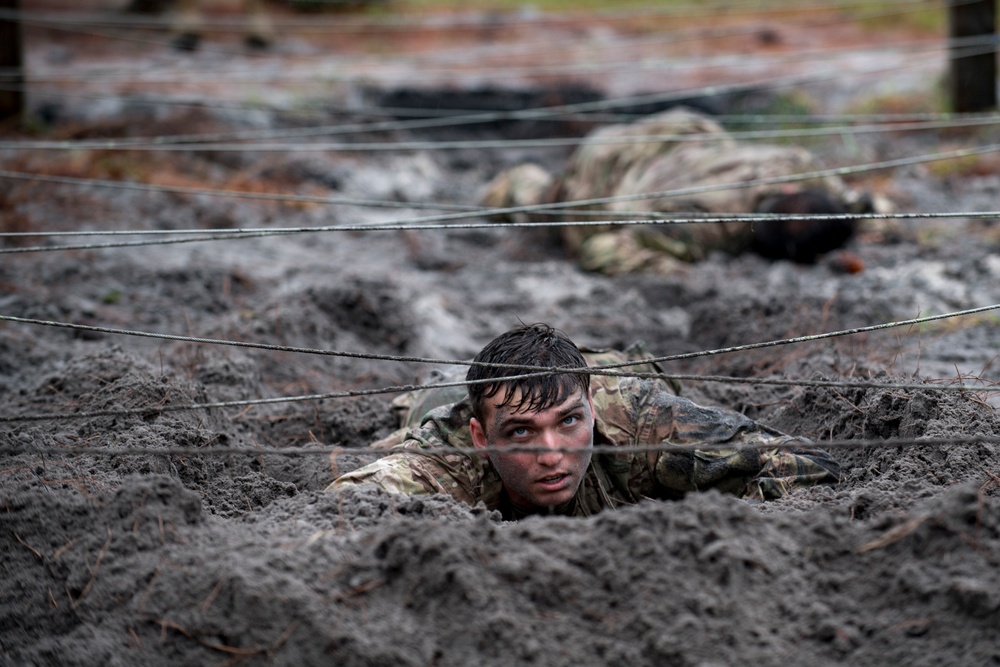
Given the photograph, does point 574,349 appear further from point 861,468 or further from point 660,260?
point 660,260

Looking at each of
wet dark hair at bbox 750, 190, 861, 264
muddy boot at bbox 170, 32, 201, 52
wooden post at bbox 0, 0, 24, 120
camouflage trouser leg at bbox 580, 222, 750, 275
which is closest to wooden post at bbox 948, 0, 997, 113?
→ wet dark hair at bbox 750, 190, 861, 264

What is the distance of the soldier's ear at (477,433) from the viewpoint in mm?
3049

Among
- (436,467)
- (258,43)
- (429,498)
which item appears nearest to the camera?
(429,498)

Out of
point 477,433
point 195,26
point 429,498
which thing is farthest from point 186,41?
point 429,498

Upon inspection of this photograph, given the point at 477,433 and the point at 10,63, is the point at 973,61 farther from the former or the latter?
the point at 10,63

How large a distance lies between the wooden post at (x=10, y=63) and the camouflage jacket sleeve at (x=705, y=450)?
231 inches

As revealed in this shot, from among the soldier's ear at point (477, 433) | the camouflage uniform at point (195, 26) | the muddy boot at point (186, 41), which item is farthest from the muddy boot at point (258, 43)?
the soldier's ear at point (477, 433)

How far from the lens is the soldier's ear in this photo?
3.05 m

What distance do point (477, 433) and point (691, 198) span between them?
14.0ft

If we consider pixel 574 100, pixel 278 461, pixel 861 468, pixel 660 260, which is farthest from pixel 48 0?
pixel 861 468

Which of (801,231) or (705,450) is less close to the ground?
(705,450)

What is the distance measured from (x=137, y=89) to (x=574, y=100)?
13.9 ft

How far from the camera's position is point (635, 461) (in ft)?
10.5

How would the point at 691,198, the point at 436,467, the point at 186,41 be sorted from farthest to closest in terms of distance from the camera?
1. the point at 186,41
2. the point at 691,198
3. the point at 436,467
